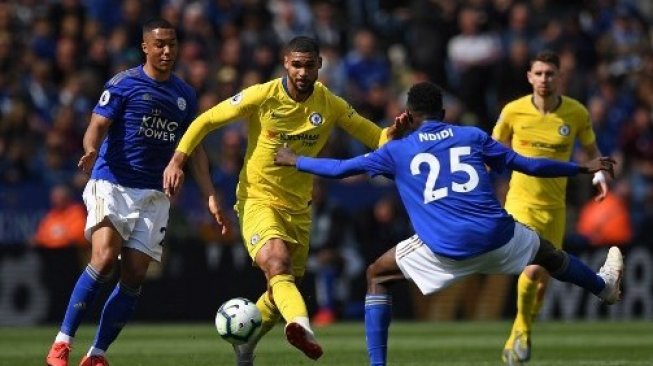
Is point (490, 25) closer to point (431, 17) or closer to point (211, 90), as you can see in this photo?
point (431, 17)

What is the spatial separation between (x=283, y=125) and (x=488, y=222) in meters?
2.06

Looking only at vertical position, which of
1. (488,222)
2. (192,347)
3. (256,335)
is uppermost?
(488,222)

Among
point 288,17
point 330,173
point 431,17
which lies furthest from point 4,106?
point 330,173

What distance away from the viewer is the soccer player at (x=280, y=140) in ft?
37.4

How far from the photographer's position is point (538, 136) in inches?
551

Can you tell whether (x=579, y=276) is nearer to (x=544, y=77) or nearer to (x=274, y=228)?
(x=274, y=228)

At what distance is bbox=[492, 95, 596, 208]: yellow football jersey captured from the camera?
46.0 feet

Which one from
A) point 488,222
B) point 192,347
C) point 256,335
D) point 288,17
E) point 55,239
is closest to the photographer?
point 488,222

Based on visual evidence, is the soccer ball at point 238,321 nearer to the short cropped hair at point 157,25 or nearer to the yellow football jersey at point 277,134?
the yellow football jersey at point 277,134

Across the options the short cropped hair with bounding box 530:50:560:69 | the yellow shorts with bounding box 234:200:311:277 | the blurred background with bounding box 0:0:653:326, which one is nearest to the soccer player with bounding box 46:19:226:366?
the yellow shorts with bounding box 234:200:311:277

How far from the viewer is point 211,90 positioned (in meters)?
22.4

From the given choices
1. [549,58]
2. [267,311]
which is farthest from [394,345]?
[267,311]

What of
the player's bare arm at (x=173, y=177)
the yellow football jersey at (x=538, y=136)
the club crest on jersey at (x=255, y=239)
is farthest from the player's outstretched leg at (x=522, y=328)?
the player's bare arm at (x=173, y=177)

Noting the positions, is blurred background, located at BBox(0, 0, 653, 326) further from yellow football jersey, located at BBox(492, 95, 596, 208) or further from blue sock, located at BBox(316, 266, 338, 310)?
yellow football jersey, located at BBox(492, 95, 596, 208)
